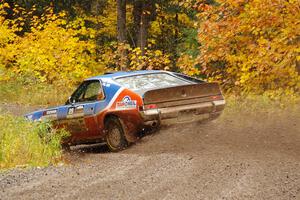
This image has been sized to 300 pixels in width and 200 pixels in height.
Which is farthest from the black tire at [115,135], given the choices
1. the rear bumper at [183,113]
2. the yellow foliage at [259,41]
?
the yellow foliage at [259,41]

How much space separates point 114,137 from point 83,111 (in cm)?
91

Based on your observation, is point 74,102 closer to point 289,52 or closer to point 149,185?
point 289,52

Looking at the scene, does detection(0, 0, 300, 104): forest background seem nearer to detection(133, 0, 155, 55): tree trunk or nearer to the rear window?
detection(133, 0, 155, 55): tree trunk

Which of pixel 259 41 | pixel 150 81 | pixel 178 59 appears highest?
pixel 259 41

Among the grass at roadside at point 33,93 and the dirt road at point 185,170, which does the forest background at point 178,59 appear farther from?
the dirt road at point 185,170

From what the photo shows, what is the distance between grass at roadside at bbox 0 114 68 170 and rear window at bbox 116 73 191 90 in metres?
1.68

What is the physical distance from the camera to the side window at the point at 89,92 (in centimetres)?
1182

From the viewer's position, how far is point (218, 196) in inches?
257

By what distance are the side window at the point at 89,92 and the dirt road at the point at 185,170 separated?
109cm

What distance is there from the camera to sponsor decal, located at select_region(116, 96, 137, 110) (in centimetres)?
1102

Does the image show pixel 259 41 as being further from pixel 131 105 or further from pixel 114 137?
pixel 114 137

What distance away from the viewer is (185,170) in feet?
26.6

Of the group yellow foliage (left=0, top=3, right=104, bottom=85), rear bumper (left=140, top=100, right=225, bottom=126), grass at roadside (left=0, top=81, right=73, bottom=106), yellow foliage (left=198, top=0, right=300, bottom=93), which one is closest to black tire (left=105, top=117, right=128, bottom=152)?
rear bumper (left=140, top=100, right=225, bottom=126)

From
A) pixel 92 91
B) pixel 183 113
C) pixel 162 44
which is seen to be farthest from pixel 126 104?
pixel 162 44
